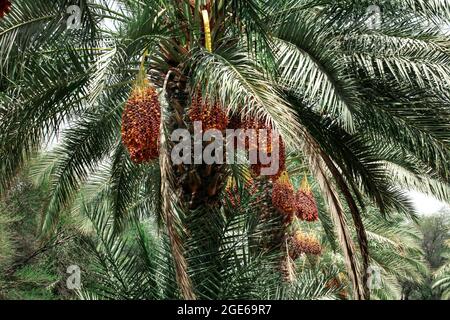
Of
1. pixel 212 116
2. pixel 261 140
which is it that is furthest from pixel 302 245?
pixel 212 116

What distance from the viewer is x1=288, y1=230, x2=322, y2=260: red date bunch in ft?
41.7

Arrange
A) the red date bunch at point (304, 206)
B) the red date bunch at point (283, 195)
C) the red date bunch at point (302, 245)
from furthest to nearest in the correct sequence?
the red date bunch at point (302, 245) < the red date bunch at point (304, 206) < the red date bunch at point (283, 195)

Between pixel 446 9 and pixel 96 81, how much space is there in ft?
12.2

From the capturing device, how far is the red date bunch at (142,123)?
5.46 metres

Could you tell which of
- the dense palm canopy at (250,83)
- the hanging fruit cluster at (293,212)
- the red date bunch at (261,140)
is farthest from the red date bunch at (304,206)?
the red date bunch at (261,140)

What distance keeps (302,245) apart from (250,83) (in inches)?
316

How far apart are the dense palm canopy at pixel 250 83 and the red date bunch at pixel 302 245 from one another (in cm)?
506

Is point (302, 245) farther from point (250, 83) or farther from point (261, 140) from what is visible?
point (250, 83)

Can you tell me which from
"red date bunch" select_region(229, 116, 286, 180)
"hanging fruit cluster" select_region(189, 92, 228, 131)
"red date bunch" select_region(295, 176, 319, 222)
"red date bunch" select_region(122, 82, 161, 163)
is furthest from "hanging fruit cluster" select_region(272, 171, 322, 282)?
"red date bunch" select_region(122, 82, 161, 163)
